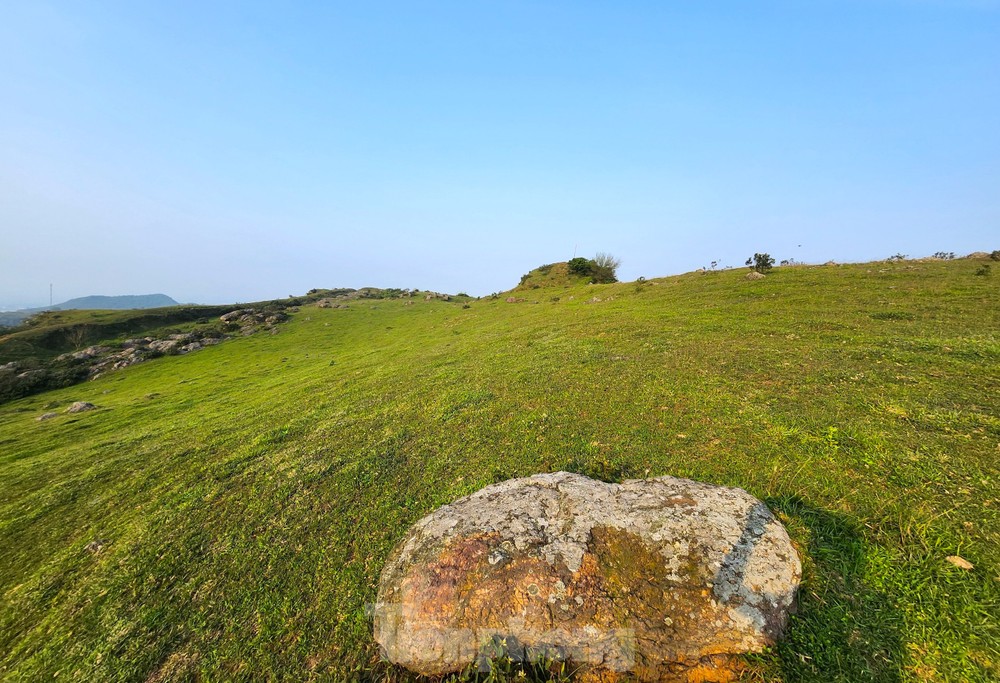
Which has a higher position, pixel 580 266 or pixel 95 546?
pixel 580 266

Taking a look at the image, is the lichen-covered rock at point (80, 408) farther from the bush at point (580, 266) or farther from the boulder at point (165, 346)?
the bush at point (580, 266)

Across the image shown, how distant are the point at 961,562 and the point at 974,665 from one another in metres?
1.69

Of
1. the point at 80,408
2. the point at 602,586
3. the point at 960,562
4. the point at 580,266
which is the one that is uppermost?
the point at 580,266

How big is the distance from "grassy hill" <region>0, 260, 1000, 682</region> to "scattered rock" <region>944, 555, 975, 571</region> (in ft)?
0.28

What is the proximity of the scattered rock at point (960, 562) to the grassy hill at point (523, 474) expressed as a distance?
9 centimetres

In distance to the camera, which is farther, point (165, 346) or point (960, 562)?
point (165, 346)

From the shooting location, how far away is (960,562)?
4.94 meters

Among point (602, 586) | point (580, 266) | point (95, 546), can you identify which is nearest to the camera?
point (602, 586)

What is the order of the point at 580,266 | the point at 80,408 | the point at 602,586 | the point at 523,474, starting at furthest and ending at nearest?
the point at 580,266 < the point at 80,408 < the point at 523,474 < the point at 602,586

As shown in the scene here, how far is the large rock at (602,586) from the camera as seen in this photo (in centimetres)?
434

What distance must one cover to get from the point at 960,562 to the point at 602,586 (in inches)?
196

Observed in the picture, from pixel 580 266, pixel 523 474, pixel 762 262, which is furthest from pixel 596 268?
pixel 523 474

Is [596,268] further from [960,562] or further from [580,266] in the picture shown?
[960,562]

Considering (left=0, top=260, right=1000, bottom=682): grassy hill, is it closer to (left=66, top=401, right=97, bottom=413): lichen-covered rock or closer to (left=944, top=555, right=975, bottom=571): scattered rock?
(left=944, top=555, right=975, bottom=571): scattered rock
